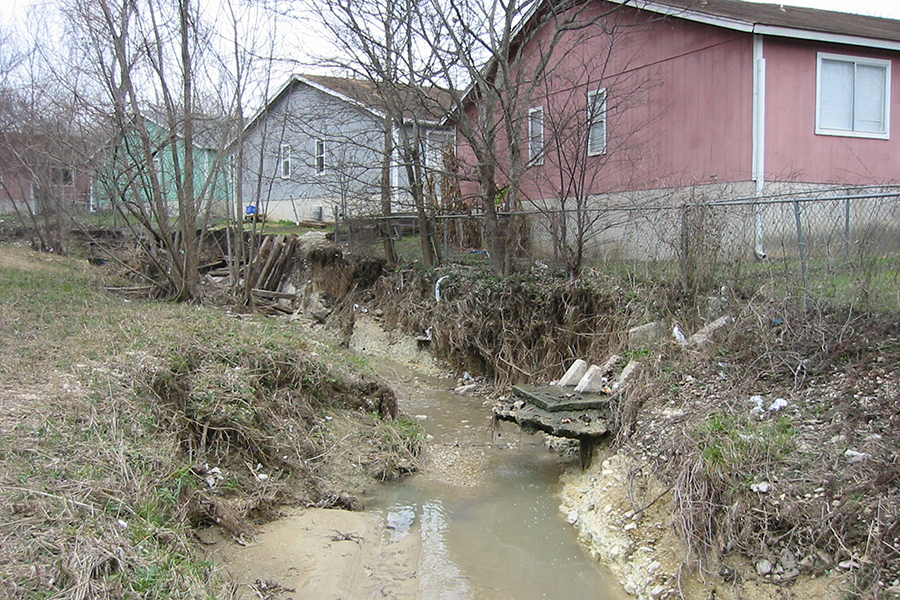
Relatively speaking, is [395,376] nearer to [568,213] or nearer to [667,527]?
[568,213]

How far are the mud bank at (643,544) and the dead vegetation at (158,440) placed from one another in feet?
7.04

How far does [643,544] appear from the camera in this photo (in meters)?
5.37

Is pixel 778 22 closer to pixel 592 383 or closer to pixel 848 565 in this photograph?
pixel 592 383

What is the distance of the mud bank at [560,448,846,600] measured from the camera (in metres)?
4.46

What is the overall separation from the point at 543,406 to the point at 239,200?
9.35m

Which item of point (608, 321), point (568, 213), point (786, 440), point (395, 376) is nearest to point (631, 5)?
point (568, 213)

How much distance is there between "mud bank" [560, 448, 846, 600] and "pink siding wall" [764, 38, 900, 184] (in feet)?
25.9

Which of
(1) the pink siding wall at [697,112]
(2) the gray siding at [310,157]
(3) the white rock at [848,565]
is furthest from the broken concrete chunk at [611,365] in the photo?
(2) the gray siding at [310,157]

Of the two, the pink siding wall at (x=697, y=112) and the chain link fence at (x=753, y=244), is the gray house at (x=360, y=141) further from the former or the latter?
the chain link fence at (x=753, y=244)

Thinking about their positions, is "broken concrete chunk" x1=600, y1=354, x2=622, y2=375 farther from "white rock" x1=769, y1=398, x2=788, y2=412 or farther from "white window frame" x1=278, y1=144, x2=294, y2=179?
"white window frame" x1=278, y1=144, x2=294, y2=179

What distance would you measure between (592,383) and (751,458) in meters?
2.83

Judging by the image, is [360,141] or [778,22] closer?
[778,22]

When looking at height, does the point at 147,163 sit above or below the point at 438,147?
below

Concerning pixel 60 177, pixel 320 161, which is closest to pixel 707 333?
pixel 320 161
